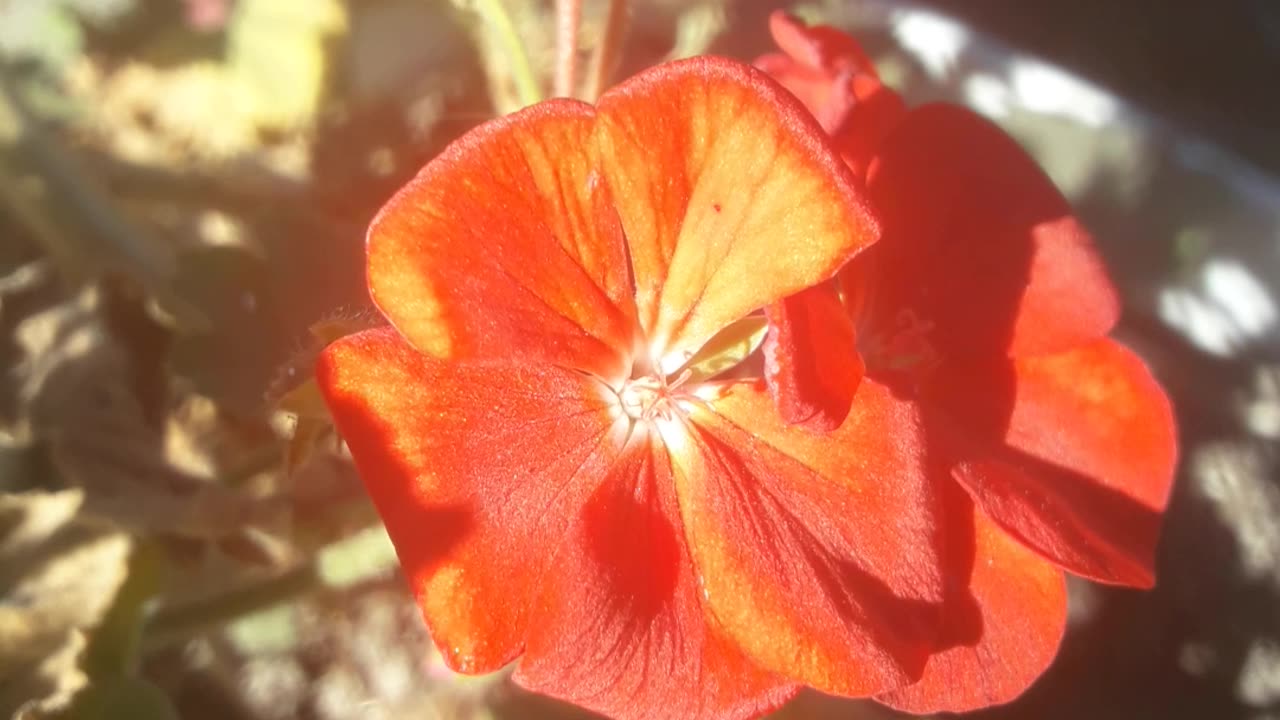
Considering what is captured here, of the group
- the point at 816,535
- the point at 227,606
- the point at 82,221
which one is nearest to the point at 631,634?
the point at 816,535

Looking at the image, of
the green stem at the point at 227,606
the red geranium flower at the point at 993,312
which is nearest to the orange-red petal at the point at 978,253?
the red geranium flower at the point at 993,312

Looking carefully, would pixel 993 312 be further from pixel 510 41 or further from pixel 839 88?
pixel 510 41

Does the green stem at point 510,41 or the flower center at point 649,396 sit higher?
the green stem at point 510,41

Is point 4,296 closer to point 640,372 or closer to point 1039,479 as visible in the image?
point 640,372

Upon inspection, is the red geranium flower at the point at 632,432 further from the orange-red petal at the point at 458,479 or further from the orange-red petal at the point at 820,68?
the orange-red petal at the point at 820,68

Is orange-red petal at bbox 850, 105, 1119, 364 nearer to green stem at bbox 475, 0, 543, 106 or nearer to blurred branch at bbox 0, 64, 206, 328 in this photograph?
green stem at bbox 475, 0, 543, 106

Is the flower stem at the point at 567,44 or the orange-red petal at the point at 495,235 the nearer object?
the orange-red petal at the point at 495,235
